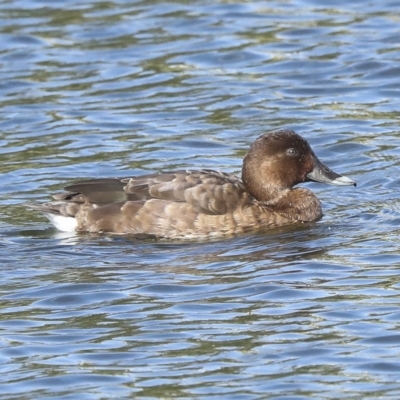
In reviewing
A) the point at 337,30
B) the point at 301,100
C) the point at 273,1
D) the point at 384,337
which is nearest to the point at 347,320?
the point at 384,337

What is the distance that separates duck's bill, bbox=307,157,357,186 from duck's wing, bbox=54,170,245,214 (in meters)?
0.72

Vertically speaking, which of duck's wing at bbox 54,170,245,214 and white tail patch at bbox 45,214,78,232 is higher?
duck's wing at bbox 54,170,245,214

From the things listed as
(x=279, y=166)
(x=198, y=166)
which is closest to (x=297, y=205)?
(x=279, y=166)

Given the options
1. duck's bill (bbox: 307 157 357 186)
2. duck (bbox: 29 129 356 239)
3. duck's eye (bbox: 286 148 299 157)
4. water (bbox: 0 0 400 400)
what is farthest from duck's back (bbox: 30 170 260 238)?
duck's bill (bbox: 307 157 357 186)

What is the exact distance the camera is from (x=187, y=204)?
10.9 meters

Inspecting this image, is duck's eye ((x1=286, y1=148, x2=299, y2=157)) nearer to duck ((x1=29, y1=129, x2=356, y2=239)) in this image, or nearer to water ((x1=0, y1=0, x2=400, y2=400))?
duck ((x1=29, y1=129, x2=356, y2=239))

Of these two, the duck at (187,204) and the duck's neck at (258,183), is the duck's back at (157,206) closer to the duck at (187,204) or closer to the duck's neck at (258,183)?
the duck at (187,204)

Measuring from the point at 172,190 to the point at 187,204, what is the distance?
161 millimetres

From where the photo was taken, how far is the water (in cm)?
759

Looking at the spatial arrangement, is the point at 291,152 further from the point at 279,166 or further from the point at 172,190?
the point at 172,190

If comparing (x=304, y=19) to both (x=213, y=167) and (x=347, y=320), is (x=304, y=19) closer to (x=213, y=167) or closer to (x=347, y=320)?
(x=213, y=167)

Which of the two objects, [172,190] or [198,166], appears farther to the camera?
[198,166]

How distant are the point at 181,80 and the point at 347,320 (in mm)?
7252

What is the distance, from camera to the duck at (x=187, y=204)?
10898 mm
